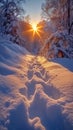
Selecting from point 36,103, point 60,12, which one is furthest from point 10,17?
point 36,103

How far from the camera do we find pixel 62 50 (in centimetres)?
1170

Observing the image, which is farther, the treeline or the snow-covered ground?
the treeline

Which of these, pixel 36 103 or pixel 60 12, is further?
pixel 60 12

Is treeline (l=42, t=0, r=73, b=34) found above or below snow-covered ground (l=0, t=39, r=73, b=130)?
above

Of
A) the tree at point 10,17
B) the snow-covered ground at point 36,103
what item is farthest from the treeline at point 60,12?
the snow-covered ground at point 36,103

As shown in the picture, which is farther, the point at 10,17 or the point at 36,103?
the point at 10,17

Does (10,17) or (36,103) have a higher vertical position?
(10,17)

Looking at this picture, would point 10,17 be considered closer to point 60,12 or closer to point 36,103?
point 60,12

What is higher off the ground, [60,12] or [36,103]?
[60,12]

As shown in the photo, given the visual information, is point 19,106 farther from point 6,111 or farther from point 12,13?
point 12,13

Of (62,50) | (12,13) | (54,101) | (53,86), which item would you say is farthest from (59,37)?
(12,13)

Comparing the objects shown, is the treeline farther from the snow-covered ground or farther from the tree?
the snow-covered ground

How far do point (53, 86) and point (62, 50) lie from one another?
6.75 m

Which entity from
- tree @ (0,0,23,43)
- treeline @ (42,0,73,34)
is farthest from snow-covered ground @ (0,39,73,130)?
tree @ (0,0,23,43)
